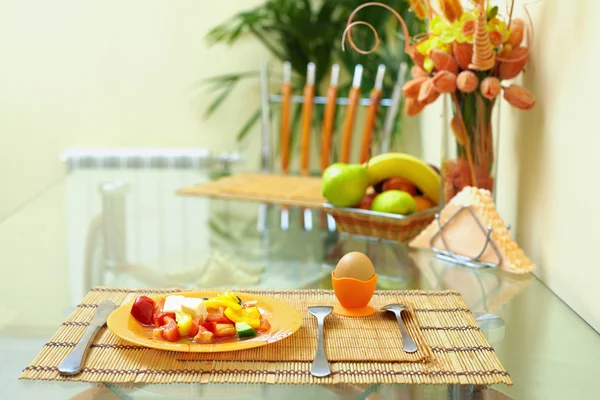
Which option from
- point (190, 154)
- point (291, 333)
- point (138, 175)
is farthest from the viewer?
point (190, 154)

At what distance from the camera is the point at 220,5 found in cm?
307

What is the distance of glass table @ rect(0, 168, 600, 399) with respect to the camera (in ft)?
2.44

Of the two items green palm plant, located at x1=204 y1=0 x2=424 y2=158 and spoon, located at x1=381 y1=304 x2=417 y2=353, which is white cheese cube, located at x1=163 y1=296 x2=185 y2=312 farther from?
green palm plant, located at x1=204 y1=0 x2=424 y2=158

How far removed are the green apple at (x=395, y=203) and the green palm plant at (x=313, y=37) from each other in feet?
4.39

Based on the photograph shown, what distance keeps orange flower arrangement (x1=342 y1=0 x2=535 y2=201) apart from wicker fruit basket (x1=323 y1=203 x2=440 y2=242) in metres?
0.10

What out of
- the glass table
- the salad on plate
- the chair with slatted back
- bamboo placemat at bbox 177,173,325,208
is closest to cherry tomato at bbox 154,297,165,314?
the salad on plate

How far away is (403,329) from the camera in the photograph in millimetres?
880

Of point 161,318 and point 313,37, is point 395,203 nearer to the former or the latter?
point 161,318

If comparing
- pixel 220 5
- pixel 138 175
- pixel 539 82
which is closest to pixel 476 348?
pixel 539 82

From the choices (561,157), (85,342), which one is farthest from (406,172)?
(85,342)

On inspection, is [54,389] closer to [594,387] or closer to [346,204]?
[594,387]

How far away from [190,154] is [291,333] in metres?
2.20

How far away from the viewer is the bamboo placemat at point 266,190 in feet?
5.94

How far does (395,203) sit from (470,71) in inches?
10.9
